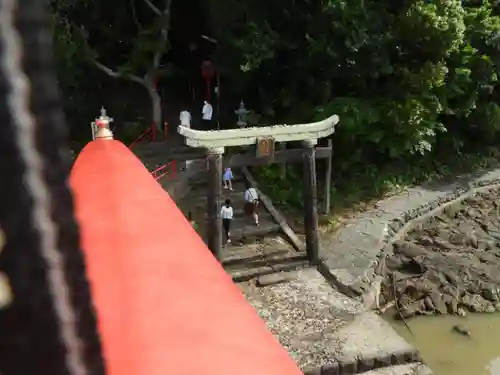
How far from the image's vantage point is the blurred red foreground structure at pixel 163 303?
1.95m

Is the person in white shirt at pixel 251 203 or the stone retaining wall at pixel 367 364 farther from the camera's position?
the person in white shirt at pixel 251 203

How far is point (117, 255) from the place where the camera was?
2.63 meters

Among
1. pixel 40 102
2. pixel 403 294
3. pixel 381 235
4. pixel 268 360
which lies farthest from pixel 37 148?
pixel 381 235

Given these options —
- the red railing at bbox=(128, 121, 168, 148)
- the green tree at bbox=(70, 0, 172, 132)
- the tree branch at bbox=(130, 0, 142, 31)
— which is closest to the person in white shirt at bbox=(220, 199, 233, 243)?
the red railing at bbox=(128, 121, 168, 148)

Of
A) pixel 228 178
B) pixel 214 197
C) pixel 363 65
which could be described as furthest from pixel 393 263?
pixel 363 65

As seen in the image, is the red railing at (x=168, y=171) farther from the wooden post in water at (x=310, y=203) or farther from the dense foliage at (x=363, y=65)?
the wooden post in water at (x=310, y=203)

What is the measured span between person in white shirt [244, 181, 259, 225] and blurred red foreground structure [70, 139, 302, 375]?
6.83m

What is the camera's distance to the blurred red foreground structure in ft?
6.40

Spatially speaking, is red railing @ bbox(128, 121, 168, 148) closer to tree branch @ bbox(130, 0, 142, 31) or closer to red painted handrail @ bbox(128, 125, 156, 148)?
red painted handrail @ bbox(128, 125, 156, 148)

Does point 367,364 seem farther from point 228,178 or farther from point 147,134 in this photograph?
point 147,134

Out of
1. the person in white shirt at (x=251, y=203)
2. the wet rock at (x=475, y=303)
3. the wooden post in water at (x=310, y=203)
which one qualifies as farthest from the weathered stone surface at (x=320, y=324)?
the wet rock at (x=475, y=303)

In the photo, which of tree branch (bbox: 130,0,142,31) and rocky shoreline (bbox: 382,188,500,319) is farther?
tree branch (bbox: 130,0,142,31)

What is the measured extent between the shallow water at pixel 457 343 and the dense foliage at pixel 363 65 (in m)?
3.71

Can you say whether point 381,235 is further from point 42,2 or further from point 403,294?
point 42,2
